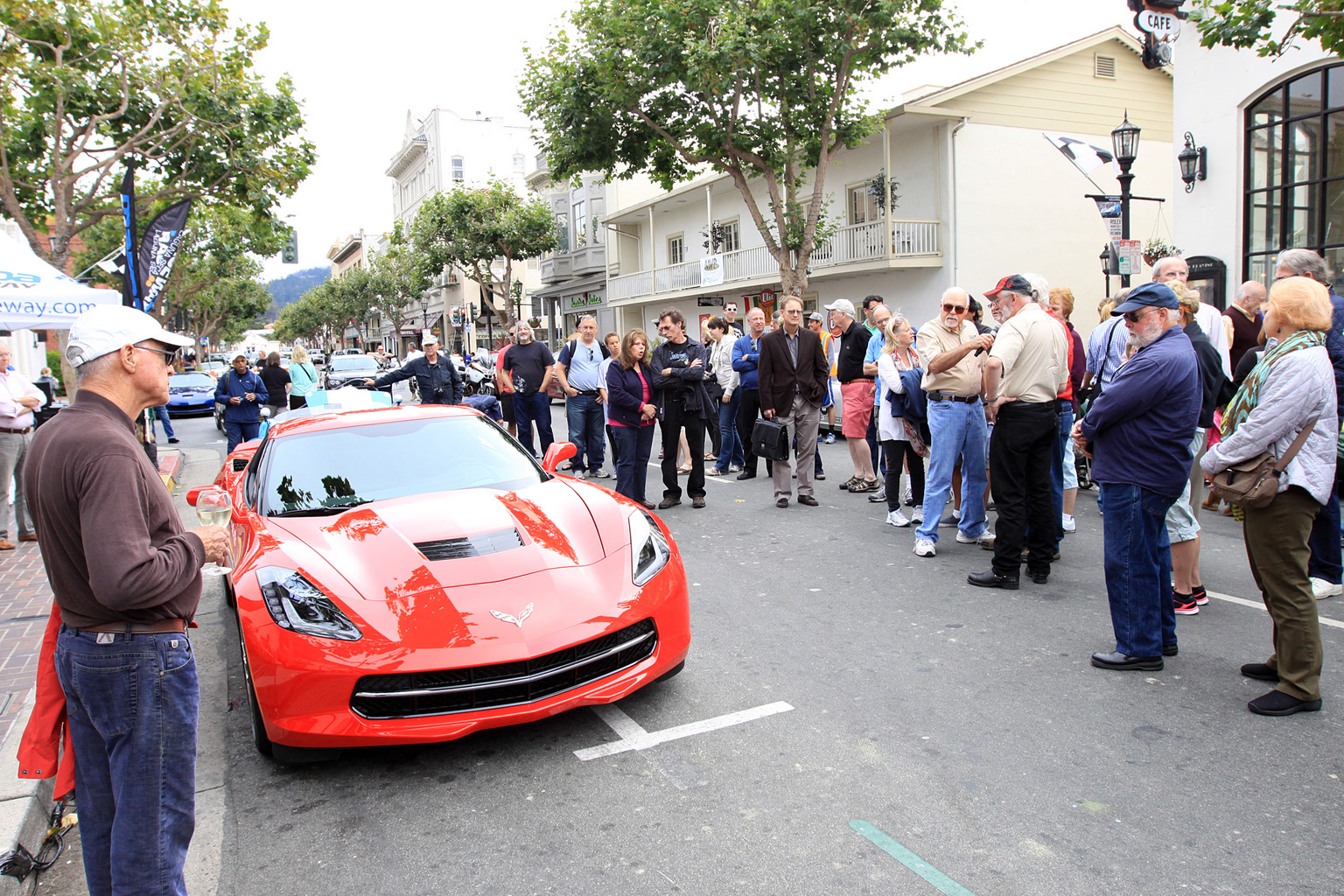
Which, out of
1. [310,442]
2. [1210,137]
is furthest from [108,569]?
[1210,137]

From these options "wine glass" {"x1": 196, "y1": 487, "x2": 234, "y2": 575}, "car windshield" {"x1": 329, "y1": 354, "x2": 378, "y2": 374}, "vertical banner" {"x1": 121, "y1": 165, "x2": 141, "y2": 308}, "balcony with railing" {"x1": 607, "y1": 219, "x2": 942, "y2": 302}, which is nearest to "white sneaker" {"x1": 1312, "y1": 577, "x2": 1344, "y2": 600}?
"wine glass" {"x1": 196, "y1": 487, "x2": 234, "y2": 575}

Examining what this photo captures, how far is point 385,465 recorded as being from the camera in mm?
4770

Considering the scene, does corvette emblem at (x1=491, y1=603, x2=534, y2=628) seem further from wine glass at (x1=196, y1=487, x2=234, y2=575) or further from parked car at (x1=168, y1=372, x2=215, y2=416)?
parked car at (x1=168, y1=372, x2=215, y2=416)

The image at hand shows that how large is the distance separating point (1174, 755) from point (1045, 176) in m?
22.9

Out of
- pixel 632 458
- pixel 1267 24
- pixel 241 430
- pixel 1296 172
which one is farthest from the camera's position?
pixel 1296 172

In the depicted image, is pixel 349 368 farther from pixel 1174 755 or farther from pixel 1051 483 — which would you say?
pixel 1174 755

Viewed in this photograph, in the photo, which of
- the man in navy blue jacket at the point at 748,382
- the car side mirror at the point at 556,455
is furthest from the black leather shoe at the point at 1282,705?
the man in navy blue jacket at the point at 748,382

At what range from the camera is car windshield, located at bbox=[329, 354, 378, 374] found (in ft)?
85.9

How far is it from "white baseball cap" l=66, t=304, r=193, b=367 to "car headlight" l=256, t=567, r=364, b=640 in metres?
1.45

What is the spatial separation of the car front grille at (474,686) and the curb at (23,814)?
3.48 ft

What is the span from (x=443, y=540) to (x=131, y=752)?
176 centimetres

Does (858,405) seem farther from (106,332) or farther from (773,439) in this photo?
(106,332)

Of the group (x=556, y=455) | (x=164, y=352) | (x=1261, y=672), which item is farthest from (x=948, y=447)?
(x=164, y=352)

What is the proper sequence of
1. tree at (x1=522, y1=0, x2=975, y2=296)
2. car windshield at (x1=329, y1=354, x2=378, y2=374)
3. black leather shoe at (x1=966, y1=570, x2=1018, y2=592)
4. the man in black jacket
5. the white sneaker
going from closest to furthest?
the white sneaker
black leather shoe at (x1=966, y1=570, x2=1018, y2=592)
the man in black jacket
tree at (x1=522, y1=0, x2=975, y2=296)
car windshield at (x1=329, y1=354, x2=378, y2=374)
